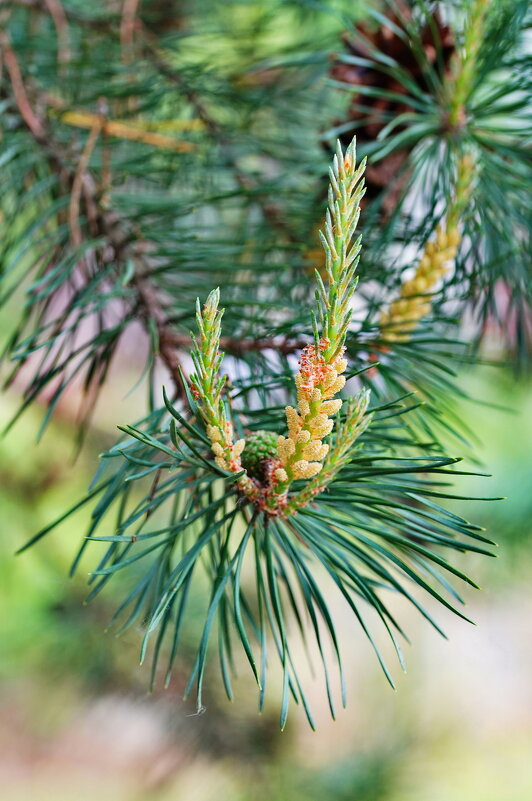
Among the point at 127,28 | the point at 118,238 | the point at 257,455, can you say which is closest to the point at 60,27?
the point at 127,28

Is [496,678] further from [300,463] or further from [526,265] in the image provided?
[300,463]

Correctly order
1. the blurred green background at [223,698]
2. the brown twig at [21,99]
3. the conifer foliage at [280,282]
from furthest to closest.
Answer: the blurred green background at [223,698]
the brown twig at [21,99]
the conifer foliage at [280,282]

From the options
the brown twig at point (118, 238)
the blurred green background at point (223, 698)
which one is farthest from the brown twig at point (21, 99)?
the blurred green background at point (223, 698)

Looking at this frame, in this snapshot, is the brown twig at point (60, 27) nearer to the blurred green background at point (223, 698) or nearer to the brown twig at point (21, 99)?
the brown twig at point (21, 99)

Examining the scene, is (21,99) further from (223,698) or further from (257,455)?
(223,698)

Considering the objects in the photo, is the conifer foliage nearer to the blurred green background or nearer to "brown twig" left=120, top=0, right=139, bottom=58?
"brown twig" left=120, top=0, right=139, bottom=58

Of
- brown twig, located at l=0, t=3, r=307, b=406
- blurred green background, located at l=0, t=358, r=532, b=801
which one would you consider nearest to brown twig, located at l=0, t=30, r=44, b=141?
brown twig, located at l=0, t=3, r=307, b=406

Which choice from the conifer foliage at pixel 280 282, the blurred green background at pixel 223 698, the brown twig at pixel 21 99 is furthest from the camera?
the blurred green background at pixel 223 698

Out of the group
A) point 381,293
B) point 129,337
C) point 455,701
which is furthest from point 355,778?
point 129,337
